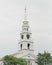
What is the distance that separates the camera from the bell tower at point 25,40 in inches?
5423

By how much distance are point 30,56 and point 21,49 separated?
5.82 m

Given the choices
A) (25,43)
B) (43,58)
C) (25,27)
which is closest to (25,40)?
(25,43)

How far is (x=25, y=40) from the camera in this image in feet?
452

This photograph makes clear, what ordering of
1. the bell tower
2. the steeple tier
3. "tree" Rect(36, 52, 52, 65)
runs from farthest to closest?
the steeple tier < the bell tower < "tree" Rect(36, 52, 52, 65)

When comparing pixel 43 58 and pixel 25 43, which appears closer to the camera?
pixel 43 58

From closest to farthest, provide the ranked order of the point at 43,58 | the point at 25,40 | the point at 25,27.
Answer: the point at 43,58 < the point at 25,40 < the point at 25,27

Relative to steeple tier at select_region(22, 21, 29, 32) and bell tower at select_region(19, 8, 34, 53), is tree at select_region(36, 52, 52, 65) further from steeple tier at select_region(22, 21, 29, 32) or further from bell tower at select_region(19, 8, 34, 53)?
steeple tier at select_region(22, 21, 29, 32)

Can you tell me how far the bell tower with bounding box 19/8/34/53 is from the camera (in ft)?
452

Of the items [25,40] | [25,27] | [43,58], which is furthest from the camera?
[25,27]

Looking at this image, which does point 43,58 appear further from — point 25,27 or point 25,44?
point 25,27

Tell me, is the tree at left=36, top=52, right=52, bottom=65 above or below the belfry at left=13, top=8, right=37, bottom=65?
below

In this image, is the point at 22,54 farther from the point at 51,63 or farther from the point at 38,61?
the point at 51,63

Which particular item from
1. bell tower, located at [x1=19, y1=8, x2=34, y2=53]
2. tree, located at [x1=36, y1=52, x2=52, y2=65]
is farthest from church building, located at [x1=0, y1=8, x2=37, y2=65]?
tree, located at [x1=36, y1=52, x2=52, y2=65]

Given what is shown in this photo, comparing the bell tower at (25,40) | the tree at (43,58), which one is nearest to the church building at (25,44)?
the bell tower at (25,40)
